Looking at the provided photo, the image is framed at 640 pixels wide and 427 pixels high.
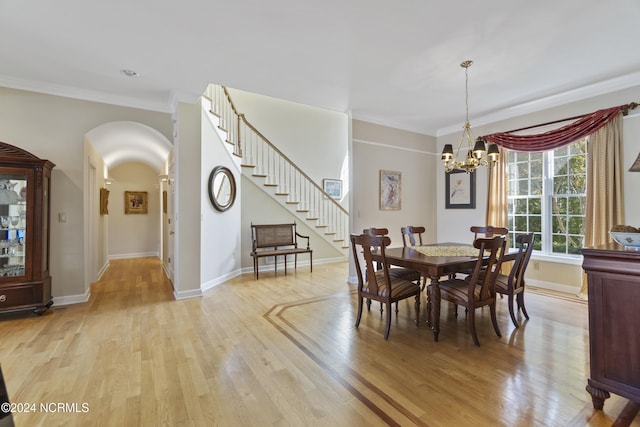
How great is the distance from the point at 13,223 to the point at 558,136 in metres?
7.09

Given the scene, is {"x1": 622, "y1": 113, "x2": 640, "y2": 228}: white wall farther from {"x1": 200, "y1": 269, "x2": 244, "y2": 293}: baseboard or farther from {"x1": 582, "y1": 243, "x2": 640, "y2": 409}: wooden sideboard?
{"x1": 200, "y1": 269, "x2": 244, "y2": 293}: baseboard

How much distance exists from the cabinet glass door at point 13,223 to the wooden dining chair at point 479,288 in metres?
4.71

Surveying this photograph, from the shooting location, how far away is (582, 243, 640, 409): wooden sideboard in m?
1.67

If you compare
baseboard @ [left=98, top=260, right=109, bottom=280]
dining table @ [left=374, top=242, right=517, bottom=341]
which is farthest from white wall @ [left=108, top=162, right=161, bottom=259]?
dining table @ [left=374, top=242, right=517, bottom=341]

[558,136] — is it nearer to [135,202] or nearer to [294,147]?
[294,147]

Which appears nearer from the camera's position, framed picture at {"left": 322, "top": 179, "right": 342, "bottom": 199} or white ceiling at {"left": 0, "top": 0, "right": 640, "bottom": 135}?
white ceiling at {"left": 0, "top": 0, "right": 640, "bottom": 135}

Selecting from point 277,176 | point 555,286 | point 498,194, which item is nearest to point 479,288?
point 555,286

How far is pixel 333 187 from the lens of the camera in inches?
319

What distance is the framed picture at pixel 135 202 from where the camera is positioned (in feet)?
25.6

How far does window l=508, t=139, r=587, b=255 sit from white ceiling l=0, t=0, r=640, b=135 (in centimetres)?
83

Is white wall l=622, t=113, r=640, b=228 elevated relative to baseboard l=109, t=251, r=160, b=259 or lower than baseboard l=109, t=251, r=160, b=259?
elevated

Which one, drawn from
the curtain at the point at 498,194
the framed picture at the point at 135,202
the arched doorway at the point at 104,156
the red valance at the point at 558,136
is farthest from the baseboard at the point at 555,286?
the framed picture at the point at 135,202

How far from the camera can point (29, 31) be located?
2650mm

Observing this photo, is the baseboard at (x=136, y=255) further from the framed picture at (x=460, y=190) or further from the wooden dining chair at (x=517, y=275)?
the wooden dining chair at (x=517, y=275)
